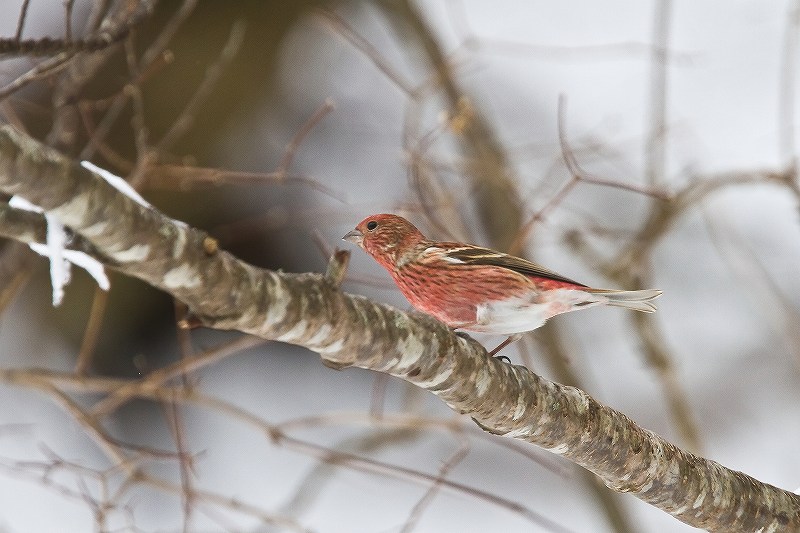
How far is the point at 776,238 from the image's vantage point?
26.6ft

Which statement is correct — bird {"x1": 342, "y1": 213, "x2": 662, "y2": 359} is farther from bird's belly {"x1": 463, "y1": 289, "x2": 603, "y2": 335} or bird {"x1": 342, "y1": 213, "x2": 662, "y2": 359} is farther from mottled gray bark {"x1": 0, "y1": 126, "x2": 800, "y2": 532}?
mottled gray bark {"x1": 0, "y1": 126, "x2": 800, "y2": 532}

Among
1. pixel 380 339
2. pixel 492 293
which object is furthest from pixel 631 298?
pixel 380 339

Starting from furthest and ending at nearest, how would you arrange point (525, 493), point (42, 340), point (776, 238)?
point (525, 493), point (776, 238), point (42, 340)

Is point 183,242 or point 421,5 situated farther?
point 421,5

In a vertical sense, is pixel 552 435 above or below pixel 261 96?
below

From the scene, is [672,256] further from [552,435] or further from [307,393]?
[552,435]

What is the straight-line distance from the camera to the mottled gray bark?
1.84 meters

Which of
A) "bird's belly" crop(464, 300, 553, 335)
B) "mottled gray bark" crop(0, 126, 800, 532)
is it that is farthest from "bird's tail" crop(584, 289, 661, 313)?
"mottled gray bark" crop(0, 126, 800, 532)

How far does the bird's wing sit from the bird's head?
23cm

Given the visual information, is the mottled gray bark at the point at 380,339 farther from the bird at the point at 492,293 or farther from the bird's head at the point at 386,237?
the bird's head at the point at 386,237

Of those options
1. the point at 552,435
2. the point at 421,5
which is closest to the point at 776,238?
the point at 421,5

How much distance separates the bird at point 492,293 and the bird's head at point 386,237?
0.38 feet

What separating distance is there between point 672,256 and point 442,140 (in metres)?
2.43

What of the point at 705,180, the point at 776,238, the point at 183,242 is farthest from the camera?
the point at 776,238
